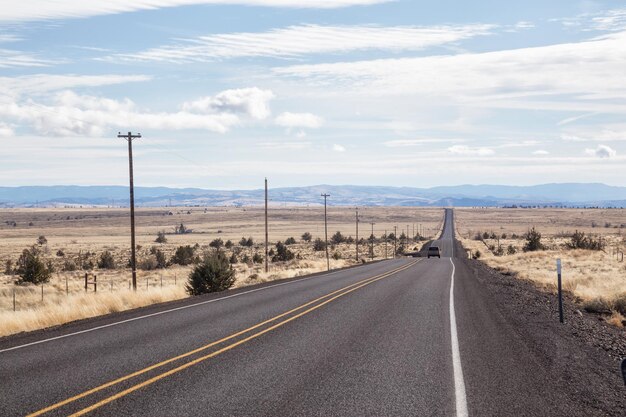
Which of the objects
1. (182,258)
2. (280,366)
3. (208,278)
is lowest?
(182,258)

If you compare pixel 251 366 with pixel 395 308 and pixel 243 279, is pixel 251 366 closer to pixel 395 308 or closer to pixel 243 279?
pixel 395 308

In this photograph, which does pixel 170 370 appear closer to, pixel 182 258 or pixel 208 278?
pixel 208 278

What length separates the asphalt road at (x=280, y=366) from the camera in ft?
24.6

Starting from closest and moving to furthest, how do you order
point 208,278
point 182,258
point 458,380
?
point 458,380
point 208,278
point 182,258

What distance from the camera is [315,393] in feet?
26.3

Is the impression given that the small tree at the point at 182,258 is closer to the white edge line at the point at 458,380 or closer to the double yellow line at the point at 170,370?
the double yellow line at the point at 170,370

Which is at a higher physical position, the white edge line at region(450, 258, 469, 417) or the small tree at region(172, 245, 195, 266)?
the white edge line at region(450, 258, 469, 417)

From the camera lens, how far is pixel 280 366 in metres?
9.59

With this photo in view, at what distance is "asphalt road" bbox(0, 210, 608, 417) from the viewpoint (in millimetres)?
7504

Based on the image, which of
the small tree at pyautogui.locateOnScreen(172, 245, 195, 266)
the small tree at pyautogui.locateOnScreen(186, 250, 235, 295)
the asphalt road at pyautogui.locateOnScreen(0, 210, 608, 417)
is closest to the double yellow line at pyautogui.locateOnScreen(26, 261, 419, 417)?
the asphalt road at pyautogui.locateOnScreen(0, 210, 608, 417)

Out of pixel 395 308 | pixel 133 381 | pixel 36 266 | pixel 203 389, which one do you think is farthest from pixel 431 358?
pixel 36 266

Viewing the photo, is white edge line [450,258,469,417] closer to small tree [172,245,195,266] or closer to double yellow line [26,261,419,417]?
double yellow line [26,261,419,417]

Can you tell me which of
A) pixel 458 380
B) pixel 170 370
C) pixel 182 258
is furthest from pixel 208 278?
pixel 182 258

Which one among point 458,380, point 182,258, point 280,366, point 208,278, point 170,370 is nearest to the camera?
point 458,380
